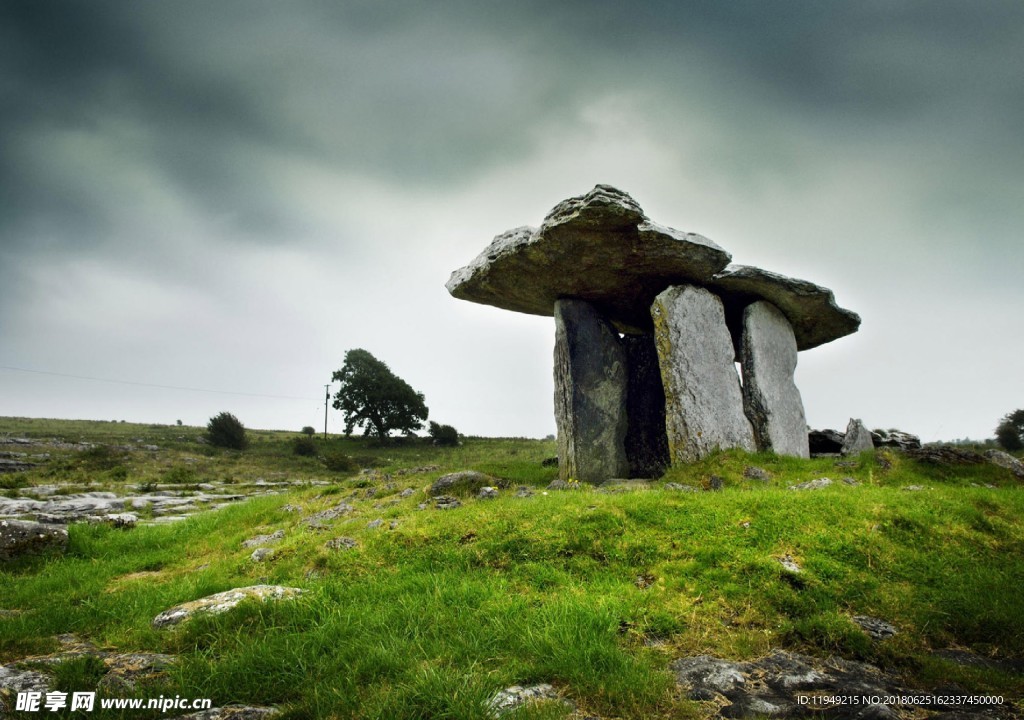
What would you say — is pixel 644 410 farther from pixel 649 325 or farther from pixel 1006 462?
pixel 1006 462

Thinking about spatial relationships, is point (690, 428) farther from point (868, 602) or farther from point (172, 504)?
point (172, 504)

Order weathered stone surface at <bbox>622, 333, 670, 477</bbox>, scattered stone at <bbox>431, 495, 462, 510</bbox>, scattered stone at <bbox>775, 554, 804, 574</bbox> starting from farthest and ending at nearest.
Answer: weathered stone surface at <bbox>622, 333, 670, 477</bbox>, scattered stone at <bbox>431, 495, 462, 510</bbox>, scattered stone at <bbox>775, 554, 804, 574</bbox>

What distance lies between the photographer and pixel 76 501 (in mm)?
13438

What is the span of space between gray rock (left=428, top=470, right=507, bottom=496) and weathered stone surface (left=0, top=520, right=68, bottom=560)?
5.50 metres

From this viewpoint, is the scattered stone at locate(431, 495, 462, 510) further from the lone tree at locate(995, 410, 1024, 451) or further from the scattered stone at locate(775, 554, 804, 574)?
the lone tree at locate(995, 410, 1024, 451)

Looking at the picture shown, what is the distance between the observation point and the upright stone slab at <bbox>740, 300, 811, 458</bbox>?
40.2 feet

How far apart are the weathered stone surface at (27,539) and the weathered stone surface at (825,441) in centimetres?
1642

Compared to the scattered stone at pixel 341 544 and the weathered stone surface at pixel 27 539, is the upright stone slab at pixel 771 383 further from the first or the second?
the weathered stone surface at pixel 27 539

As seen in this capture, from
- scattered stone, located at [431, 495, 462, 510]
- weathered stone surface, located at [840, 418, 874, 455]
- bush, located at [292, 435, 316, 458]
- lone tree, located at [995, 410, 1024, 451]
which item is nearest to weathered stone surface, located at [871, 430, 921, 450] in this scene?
weathered stone surface, located at [840, 418, 874, 455]

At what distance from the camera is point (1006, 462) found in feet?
28.8

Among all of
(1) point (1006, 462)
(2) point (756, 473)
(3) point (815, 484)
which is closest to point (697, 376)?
(2) point (756, 473)

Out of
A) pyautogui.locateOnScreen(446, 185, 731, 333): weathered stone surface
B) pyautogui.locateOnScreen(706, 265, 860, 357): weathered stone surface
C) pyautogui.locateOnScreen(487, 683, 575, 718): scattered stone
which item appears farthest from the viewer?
pyautogui.locateOnScreen(706, 265, 860, 357): weathered stone surface

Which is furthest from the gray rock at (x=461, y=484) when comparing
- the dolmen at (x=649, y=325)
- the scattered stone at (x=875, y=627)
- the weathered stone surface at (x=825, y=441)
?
the weathered stone surface at (x=825, y=441)

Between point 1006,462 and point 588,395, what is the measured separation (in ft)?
25.8
